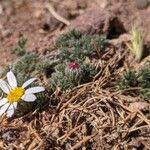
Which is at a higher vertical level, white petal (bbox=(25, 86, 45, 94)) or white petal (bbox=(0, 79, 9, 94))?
white petal (bbox=(0, 79, 9, 94))

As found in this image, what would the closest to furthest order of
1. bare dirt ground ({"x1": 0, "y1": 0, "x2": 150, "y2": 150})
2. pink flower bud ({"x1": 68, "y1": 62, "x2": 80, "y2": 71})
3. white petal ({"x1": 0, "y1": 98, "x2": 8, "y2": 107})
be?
bare dirt ground ({"x1": 0, "y1": 0, "x2": 150, "y2": 150})
white petal ({"x1": 0, "y1": 98, "x2": 8, "y2": 107})
pink flower bud ({"x1": 68, "y1": 62, "x2": 80, "y2": 71})

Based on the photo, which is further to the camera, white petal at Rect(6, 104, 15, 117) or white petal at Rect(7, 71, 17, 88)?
white petal at Rect(7, 71, 17, 88)

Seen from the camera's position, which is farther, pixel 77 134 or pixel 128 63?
pixel 128 63

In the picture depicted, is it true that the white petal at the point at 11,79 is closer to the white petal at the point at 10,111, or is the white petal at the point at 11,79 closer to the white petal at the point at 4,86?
the white petal at the point at 4,86

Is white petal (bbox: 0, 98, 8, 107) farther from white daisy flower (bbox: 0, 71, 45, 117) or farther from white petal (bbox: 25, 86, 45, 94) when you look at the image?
white petal (bbox: 25, 86, 45, 94)

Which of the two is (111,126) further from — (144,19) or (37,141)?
(144,19)

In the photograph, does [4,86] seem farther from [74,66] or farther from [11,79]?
[74,66]

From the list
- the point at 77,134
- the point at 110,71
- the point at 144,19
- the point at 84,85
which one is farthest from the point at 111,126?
the point at 144,19

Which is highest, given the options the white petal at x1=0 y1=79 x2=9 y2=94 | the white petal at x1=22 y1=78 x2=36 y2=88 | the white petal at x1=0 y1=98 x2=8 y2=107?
the white petal at x1=0 y1=79 x2=9 y2=94

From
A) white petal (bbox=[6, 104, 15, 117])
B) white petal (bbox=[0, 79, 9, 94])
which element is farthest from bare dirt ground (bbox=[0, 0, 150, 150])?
white petal (bbox=[0, 79, 9, 94])
